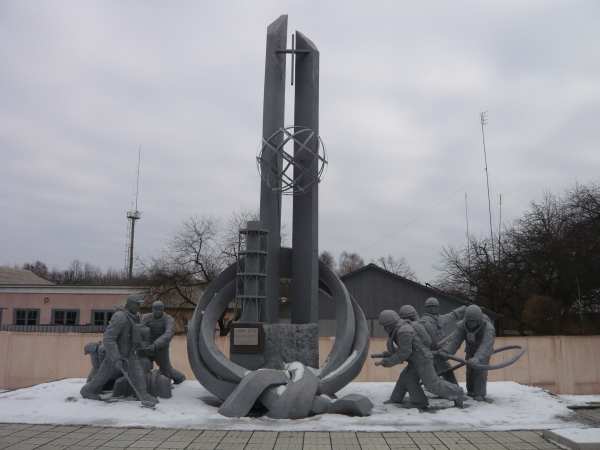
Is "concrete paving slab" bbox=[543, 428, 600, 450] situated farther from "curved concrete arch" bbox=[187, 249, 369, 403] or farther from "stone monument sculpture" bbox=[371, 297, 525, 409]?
"curved concrete arch" bbox=[187, 249, 369, 403]

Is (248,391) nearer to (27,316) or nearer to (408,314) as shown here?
(408,314)

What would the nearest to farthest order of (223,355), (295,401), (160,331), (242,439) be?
(242,439) < (295,401) < (223,355) < (160,331)

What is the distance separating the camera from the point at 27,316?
96.2 feet

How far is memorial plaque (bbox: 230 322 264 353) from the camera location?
9.89 m

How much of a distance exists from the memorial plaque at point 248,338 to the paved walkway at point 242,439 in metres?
2.45

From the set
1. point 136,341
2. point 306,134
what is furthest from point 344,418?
point 306,134

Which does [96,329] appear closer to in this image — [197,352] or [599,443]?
[197,352]

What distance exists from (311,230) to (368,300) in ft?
44.6

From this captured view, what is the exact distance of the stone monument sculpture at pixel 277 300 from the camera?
870 cm

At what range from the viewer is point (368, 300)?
78.7 feet


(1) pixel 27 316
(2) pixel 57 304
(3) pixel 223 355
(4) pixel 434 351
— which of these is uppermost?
(2) pixel 57 304

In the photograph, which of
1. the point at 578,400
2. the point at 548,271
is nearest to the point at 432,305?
the point at 578,400

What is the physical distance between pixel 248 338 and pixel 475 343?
406 cm

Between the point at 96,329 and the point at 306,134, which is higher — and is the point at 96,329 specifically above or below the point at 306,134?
below
